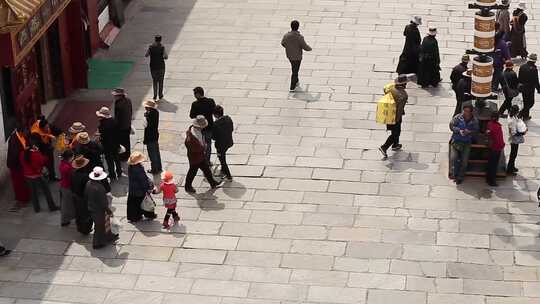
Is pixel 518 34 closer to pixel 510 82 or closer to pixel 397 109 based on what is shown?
Answer: pixel 510 82

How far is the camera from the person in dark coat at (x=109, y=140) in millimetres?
19984

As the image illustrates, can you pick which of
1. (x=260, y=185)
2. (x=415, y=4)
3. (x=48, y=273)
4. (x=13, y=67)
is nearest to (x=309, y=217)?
(x=260, y=185)

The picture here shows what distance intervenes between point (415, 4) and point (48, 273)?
15.7 metres

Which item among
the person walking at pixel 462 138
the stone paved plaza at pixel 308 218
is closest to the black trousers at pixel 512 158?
the stone paved plaza at pixel 308 218

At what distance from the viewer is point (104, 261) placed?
702 inches

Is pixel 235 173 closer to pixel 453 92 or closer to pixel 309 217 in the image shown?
pixel 309 217

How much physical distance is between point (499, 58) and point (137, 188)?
30.3 ft

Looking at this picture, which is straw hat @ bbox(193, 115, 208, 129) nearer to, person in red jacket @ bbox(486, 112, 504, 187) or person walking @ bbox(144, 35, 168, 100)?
person walking @ bbox(144, 35, 168, 100)

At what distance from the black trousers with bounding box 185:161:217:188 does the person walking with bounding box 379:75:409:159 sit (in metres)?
3.51

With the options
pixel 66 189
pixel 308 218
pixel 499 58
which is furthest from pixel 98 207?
pixel 499 58

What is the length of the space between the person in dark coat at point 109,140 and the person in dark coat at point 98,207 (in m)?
1.96

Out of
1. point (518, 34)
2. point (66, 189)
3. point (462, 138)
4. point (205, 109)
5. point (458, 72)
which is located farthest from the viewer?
point (518, 34)

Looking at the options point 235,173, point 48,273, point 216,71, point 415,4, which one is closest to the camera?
point 48,273

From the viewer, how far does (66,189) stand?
1842cm
